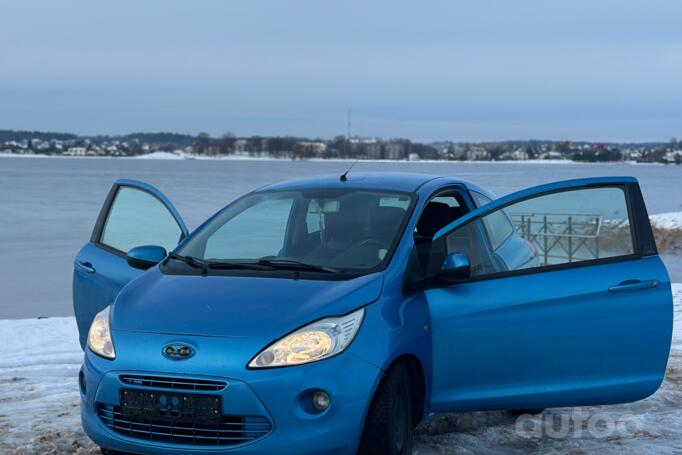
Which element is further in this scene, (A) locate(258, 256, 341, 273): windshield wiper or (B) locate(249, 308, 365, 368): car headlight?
(A) locate(258, 256, 341, 273): windshield wiper

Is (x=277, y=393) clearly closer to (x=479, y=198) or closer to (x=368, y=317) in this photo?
(x=368, y=317)

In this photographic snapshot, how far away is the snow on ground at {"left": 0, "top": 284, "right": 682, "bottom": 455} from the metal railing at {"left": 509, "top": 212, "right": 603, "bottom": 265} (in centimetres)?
114

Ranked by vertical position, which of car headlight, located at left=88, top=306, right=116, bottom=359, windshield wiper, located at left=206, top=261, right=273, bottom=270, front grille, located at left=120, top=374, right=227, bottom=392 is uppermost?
windshield wiper, located at left=206, top=261, right=273, bottom=270

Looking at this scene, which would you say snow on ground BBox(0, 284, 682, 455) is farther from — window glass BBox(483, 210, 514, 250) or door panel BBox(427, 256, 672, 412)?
window glass BBox(483, 210, 514, 250)

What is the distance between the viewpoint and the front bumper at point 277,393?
3.96 meters

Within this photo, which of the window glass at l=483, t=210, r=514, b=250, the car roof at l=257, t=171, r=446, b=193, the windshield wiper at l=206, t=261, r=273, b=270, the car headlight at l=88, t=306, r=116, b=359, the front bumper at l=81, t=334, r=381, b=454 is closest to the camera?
the front bumper at l=81, t=334, r=381, b=454

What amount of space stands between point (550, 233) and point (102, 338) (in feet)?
8.97

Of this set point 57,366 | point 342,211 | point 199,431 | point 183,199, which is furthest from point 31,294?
point 183,199

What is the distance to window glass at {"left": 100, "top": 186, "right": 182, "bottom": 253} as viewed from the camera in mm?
6254

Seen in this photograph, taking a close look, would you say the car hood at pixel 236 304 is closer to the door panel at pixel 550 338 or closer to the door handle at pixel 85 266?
the door panel at pixel 550 338

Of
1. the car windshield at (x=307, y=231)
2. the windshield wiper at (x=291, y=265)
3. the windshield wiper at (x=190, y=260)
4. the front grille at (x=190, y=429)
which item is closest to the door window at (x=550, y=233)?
the car windshield at (x=307, y=231)

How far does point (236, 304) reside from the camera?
170 inches

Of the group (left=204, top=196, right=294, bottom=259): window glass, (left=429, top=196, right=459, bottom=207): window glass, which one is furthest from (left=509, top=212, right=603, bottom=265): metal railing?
(left=204, top=196, right=294, bottom=259): window glass

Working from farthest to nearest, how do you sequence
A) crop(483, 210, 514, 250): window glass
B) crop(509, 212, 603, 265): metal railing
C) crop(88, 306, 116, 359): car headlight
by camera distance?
crop(483, 210, 514, 250): window glass → crop(509, 212, 603, 265): metal railing → crop(88, 306, 116, 359): car headlight
